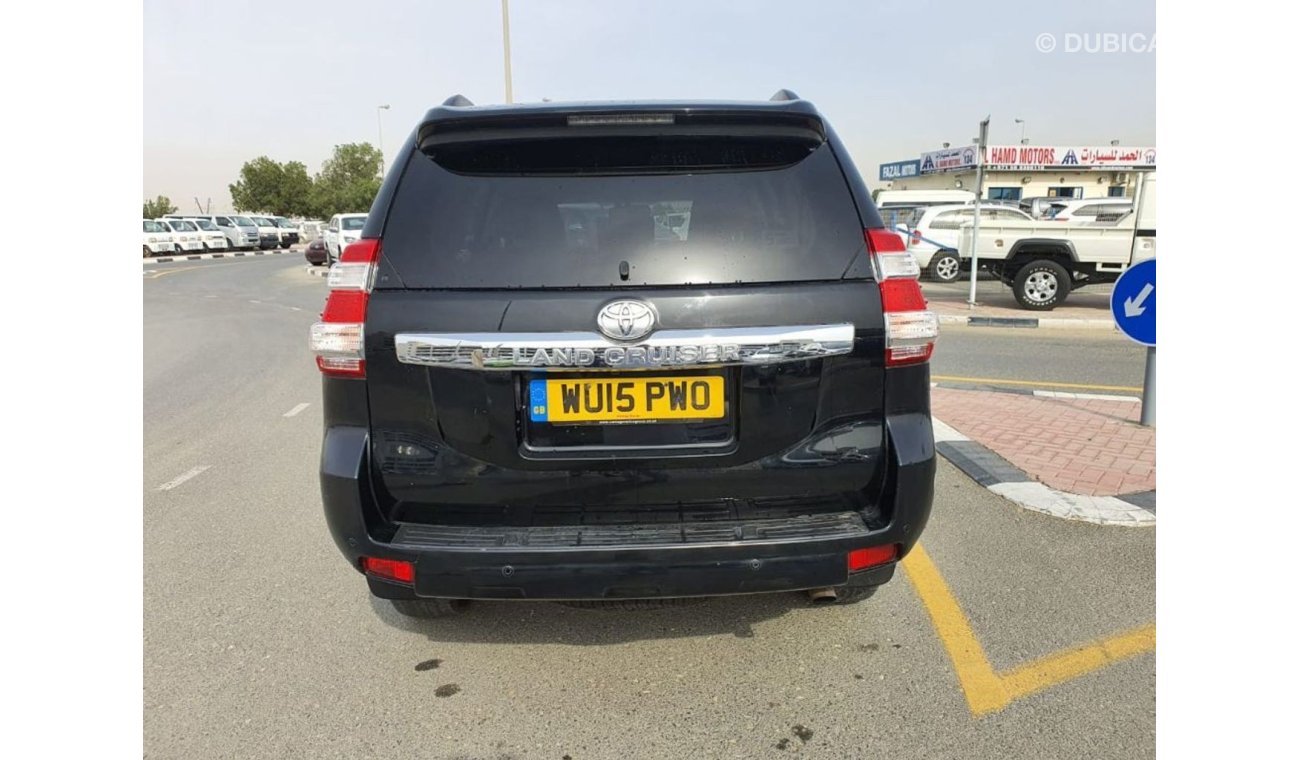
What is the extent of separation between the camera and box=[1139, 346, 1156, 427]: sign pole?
518cm

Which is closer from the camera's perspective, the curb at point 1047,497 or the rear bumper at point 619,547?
the rear bumper at point 619,547

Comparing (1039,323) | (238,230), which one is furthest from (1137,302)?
(238,230)

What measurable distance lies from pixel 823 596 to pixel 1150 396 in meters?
3.84

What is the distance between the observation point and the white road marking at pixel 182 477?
456 centimetres

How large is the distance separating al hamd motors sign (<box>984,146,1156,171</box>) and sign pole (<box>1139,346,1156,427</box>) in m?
43.9

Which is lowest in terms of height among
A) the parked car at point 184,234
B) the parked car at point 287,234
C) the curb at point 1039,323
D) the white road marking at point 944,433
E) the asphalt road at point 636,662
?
the asphalt road at point 636,662

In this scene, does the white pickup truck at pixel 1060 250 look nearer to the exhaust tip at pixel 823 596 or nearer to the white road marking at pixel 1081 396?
the white road marking at pixel 1081 396

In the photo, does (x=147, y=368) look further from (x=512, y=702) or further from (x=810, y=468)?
(x=810, y=468)

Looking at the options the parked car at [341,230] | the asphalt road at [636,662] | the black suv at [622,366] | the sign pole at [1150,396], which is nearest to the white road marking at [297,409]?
the asphalt road at [636,662]

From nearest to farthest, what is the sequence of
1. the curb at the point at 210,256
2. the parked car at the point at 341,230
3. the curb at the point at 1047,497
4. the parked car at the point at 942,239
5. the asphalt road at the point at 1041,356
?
the curb at the point at 1047,497 < the asphalt road at the point at 1041,356 < the parked car at the point at 942,239 < the parked car at the point at 341,230 < the curb at the point at 210,256

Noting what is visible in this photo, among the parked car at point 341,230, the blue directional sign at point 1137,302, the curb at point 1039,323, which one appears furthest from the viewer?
the parked car at point 341,230

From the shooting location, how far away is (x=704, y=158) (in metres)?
2.29

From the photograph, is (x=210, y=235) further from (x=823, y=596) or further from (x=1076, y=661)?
(x=1076, y=661)

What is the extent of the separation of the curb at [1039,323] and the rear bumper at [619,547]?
1028 centimetres
